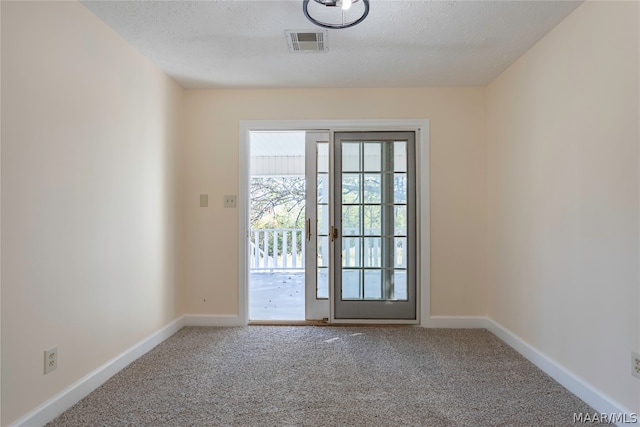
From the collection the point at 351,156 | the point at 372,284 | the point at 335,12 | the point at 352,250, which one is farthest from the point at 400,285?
the point at 335,12

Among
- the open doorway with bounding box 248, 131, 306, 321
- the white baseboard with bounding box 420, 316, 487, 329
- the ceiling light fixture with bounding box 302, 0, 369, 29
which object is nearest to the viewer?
the ceiling light fixture with bounding box 302, 0, 369, 29

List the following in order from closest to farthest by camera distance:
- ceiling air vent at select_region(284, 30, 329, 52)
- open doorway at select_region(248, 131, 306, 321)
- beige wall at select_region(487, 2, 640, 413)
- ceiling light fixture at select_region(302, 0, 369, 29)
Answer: beige wall at select_region(487, 2, 640, 413), ceiling light fixture at select_region(302, 0, 369, 29), ceiling air vent at select_region(284, 30, 329, 52), open doorway at select_region(248, 131, 306, 321)

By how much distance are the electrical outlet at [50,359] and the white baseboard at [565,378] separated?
280cm

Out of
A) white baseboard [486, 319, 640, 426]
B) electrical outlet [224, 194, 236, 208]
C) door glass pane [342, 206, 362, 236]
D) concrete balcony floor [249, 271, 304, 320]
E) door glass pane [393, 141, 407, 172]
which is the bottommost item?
concrete balcony floor [249, 271, 304, 320]

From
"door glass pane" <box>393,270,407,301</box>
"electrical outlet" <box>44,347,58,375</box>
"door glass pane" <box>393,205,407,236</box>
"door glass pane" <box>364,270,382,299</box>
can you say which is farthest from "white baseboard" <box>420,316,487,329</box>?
"electrical outlet" <box>44,347,58,375</box>

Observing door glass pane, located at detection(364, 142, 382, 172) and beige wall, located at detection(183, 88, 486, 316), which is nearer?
beige wall, located at detection(183, 88, 486, 316)

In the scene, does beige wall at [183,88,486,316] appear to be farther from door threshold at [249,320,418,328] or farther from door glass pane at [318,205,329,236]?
door glass pane at [318,205,329,236]

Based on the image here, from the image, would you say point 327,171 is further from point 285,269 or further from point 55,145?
point 285,269

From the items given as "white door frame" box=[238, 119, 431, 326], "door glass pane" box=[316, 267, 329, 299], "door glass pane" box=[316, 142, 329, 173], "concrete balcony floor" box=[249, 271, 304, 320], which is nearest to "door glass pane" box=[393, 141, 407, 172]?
"white door frame" box=[238, 119, 431, 326]

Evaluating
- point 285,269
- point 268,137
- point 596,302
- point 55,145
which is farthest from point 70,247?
point 285,269

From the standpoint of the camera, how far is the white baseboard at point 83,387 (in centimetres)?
169

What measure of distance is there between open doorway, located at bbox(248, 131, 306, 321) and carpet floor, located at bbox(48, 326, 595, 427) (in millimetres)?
1014

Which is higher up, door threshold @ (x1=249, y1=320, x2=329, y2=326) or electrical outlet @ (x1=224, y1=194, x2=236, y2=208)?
electrical outlet @ (x1=224, y1=194, x2=236, y2=208)

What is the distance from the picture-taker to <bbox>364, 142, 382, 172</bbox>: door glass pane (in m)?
3.37
